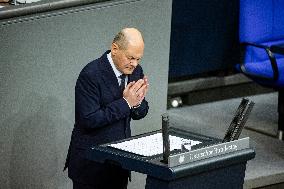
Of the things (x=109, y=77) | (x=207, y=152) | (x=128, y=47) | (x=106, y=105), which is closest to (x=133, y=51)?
(x=128, y=47)

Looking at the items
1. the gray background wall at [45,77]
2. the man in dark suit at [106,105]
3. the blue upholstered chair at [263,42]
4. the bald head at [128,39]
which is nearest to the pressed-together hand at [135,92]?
the man in dark suit at [106,105]

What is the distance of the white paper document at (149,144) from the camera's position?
15.3ft

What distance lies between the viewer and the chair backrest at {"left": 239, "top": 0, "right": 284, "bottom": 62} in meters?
Answer: 7.55

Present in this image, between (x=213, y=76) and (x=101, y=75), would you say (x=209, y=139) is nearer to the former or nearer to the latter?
(x=101, y=75)

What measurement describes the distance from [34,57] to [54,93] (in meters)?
0.26

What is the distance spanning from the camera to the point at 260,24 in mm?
7668

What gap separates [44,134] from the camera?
5.89 metres

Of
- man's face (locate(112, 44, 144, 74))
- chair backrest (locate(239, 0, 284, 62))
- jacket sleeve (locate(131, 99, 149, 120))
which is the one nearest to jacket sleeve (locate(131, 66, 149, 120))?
jacket sleeve (locate(131, 99, 149, 120))

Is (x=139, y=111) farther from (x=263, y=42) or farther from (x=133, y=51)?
(x=263, y=42)

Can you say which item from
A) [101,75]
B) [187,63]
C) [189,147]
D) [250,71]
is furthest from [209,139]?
[187,63]

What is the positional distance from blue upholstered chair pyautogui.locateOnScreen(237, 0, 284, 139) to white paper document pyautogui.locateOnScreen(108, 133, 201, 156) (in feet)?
8.59

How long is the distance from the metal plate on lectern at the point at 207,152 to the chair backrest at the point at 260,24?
9.56ft

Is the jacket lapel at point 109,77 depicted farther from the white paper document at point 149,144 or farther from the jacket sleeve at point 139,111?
the white paper document at point 149,144

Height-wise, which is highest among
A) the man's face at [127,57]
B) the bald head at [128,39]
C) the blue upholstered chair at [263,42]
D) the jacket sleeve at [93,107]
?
the bald head at [128,39]
